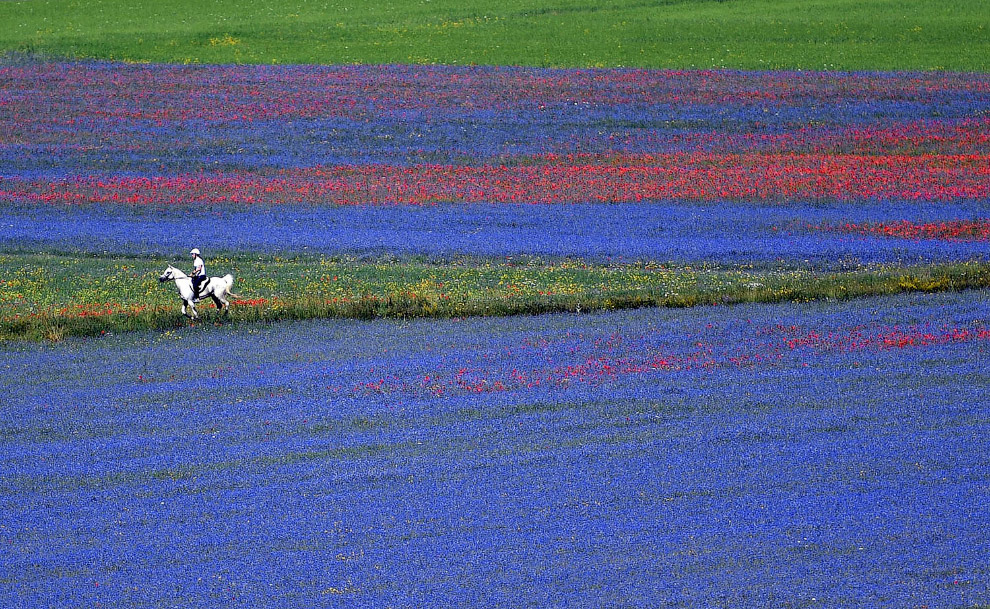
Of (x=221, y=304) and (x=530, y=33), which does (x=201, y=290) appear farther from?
(x=530, y=33)

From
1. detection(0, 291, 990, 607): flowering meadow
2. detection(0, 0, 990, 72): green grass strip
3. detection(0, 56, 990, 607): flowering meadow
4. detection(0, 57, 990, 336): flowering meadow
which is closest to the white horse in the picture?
detection(0, 56, 990, 607): flowering meadow

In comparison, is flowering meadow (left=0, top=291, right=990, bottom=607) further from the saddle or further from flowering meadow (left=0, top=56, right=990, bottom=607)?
the saddle

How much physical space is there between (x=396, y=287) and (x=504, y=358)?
16.8ft

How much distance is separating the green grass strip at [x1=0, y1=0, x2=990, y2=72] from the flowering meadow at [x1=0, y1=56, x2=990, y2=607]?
6.92 meters

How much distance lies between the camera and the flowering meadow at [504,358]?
38.1ft

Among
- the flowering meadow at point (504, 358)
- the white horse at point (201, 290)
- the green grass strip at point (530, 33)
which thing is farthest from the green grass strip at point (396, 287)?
the green grass strip at point (530, 33)

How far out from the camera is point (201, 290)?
19.5 m

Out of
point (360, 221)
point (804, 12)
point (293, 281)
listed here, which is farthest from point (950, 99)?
point (293, 281)

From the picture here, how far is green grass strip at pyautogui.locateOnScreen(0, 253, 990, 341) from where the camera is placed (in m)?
20.3

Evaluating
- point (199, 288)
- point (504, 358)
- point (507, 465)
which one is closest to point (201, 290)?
point (199, 288)

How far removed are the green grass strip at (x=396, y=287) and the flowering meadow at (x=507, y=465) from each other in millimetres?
969

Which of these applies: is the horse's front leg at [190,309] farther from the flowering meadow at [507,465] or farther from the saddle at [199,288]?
the flowering meadow at [507,465]

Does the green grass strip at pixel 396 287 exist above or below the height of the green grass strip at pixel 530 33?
below

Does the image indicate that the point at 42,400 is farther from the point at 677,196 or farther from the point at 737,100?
the point at 737,100
